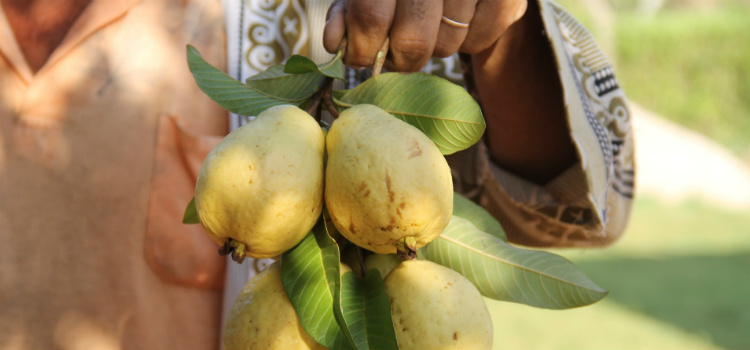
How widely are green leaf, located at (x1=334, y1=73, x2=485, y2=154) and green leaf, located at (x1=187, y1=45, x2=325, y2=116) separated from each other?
7 cm

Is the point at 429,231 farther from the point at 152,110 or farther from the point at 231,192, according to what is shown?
the point at 152,110

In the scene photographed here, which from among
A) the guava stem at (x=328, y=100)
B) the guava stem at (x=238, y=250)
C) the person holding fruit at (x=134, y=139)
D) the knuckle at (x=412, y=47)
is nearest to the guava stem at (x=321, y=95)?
the guava stem at (x=328, y=100)

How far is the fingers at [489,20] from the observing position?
1.00 m

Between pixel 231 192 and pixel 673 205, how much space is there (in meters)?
9.03

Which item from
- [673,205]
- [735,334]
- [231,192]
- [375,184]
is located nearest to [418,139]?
[375,184]

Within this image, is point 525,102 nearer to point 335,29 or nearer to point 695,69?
point 335,29

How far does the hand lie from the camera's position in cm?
89

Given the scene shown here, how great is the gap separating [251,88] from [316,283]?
1.00 ft

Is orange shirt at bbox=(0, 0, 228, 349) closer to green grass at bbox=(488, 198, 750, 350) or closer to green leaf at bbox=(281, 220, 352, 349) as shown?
green leaf at bbox=(281, 220, 352, 349)

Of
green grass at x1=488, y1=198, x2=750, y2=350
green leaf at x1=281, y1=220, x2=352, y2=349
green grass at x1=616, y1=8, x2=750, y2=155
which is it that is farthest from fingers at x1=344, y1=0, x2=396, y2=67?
green grass at x1=616, y1=8, x2=750, y2=155

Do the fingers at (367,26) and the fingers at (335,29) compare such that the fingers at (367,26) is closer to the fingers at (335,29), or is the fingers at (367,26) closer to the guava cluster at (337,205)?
the fingers at (335,29)

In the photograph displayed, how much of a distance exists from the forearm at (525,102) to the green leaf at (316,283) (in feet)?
1.84

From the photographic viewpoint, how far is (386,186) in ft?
2.31

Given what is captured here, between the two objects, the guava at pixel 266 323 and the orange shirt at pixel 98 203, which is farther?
the orange shirt at pixel 98 203
